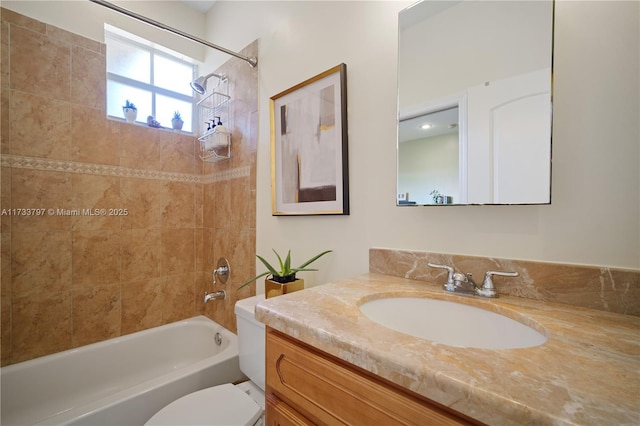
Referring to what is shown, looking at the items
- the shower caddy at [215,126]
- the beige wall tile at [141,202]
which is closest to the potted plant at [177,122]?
the shower caddy at [215,126]

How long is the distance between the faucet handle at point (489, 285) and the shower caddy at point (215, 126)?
1.73m

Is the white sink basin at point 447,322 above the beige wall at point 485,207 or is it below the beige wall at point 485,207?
below

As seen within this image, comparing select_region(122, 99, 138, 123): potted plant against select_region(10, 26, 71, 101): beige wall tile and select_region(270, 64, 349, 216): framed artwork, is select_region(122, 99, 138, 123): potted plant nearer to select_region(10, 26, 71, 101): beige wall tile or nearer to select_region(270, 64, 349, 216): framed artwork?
select_region(10, 26, 71, 101): beige wall tile

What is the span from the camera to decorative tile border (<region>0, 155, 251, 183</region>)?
4.99 ft

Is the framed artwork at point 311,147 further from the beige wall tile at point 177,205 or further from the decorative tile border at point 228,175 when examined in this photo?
the beige wall tile at point 177,205

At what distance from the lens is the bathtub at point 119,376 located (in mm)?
1237

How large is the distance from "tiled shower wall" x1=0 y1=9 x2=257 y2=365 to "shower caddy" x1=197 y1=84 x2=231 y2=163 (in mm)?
84

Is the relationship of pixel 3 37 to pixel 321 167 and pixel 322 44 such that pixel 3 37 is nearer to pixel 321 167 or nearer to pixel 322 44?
pixel 322 44

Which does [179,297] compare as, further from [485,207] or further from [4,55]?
[485,207]

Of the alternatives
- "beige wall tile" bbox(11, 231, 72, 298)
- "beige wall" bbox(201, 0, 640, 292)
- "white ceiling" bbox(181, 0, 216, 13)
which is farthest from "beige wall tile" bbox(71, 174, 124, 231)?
"white ceiling" bbox(181, 0, 216, 13)

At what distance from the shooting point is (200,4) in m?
2.11

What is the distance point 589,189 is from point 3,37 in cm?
275

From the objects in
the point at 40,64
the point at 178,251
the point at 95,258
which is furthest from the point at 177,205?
the point at 40,64

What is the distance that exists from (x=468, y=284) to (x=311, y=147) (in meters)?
0.91
